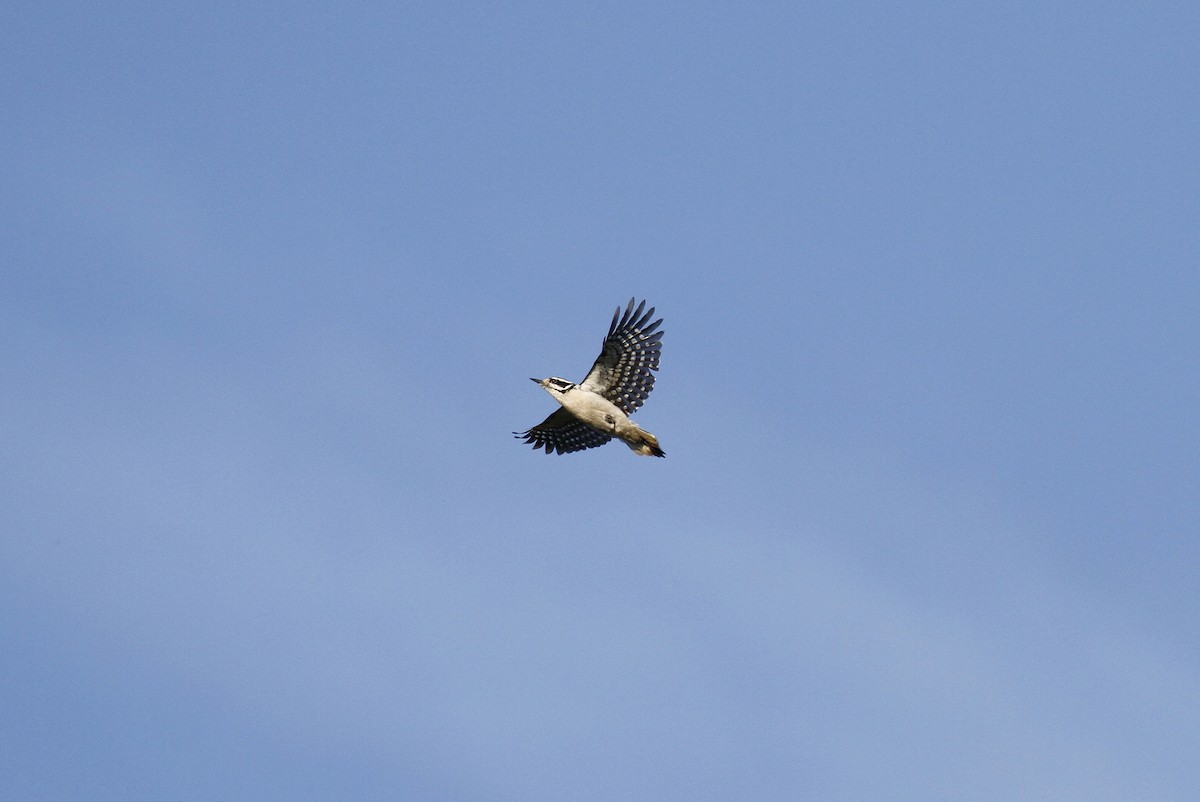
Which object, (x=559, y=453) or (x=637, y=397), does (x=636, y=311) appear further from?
(x=559, y=453)

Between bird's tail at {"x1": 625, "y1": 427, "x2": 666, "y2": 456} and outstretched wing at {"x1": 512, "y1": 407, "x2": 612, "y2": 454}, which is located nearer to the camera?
bird's tail at {"x1": 625, "y1": 427, "x2": 666, "y2": 456}

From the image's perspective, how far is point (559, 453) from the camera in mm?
47500

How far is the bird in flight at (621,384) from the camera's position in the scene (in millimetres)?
44250

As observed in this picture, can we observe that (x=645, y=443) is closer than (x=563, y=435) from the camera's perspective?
Yes

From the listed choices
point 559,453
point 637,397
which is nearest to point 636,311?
point 637,397

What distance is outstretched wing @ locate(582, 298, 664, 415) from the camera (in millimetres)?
44250

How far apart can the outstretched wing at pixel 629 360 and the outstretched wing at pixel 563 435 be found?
2.02 meters

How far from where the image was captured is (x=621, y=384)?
4466 centimetres

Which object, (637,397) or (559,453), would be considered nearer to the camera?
(637,397)

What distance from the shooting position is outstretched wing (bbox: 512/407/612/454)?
46.8 meters

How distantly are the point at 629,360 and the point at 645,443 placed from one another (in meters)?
2.14

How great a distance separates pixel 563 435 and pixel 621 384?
350 cm

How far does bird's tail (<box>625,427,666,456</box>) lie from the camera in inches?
1737

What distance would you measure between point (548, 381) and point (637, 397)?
240 centimetres
